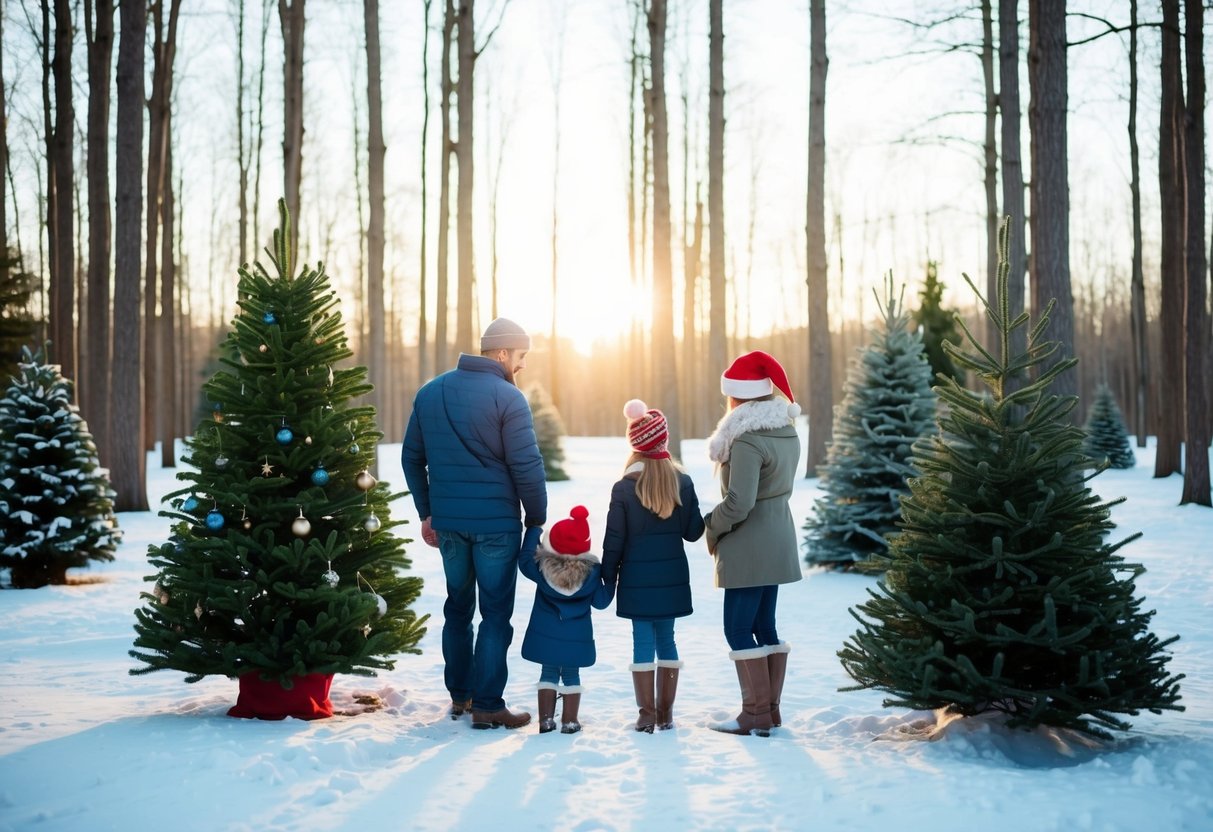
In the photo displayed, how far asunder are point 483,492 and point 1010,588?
2.67 metres

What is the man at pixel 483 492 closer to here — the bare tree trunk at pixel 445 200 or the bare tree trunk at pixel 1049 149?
the bare tree trunk at pixel 1049 149

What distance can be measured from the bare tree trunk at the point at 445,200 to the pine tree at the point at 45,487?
10227mm

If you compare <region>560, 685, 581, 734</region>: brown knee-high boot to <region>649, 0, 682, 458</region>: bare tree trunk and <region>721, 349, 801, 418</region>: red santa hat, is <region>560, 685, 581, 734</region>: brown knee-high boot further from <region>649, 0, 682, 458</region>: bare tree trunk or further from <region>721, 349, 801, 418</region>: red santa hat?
<region>649, 0, 682, 458</region>: bare tree trunk

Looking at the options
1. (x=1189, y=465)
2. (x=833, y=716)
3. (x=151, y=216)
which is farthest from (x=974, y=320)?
(x=833, y=716)

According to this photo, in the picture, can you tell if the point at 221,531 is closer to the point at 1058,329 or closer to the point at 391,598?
the point at 391,598

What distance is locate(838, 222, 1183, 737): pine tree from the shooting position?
4.48 metres

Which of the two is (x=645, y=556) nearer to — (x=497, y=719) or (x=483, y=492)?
(x=483, y=492)

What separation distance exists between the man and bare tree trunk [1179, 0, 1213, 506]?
1427cm

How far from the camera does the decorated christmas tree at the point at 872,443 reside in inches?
418

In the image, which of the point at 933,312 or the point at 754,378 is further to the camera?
the point at 933,312

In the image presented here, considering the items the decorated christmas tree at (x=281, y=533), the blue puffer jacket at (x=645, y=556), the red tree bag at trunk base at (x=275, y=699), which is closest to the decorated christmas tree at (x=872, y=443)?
the blue puffer jacket at (x=645, y=556)

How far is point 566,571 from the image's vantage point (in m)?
5.11

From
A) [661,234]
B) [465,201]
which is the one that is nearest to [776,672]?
[661,234]

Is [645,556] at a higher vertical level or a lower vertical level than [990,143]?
lower
